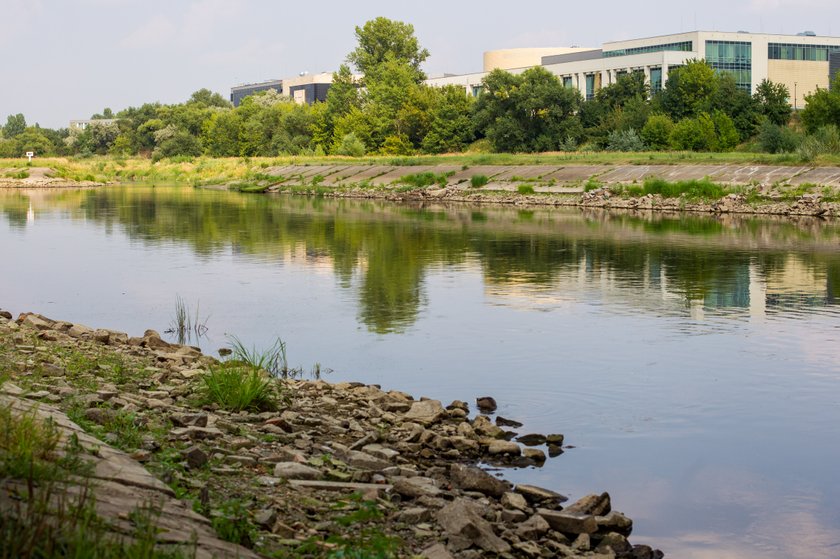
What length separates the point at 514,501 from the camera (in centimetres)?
891

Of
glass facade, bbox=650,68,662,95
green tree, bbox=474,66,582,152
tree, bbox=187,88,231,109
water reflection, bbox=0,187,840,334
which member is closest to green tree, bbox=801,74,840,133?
green tree, bbox=474,66,582,152

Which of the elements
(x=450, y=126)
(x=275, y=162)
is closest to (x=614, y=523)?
(x=450, y=126)

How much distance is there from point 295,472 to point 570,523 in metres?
2.30

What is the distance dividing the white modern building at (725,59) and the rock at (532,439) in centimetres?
8988

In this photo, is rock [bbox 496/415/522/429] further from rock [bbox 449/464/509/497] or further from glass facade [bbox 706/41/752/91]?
glass facade [bbox 706/41/752/91]

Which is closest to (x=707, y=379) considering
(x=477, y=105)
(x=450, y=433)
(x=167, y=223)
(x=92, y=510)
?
(x=450, y=433)

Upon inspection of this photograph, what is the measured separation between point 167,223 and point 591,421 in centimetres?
3487

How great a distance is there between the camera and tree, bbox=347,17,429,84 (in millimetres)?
121125

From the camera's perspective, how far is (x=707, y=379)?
14523 millimetres

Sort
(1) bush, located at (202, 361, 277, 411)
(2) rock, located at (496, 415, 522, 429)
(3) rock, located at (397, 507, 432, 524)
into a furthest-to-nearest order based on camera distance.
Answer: (2) rock, located at (496, 415, 522, 429), (1) bush, located at (202, 361, 277, 411), (3) rock, located at (397, 507, 432, 524)

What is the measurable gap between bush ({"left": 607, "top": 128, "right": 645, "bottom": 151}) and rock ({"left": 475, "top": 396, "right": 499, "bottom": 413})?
6588cm

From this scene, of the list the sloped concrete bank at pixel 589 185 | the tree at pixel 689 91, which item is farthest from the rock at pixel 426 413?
the tree at pixel 689 91

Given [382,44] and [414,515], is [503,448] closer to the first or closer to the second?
[414,515]

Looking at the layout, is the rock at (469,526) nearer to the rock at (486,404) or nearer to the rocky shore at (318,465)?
the rocky shore at (318,465)
